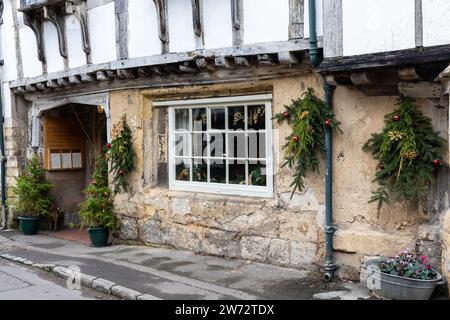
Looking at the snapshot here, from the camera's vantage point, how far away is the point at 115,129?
8234 mm

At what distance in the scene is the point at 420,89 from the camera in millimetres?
5152

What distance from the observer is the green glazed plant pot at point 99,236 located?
810cm

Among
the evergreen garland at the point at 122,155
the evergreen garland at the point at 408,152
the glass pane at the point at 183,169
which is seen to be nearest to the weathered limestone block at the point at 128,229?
the evergreen garland at the point at 122,155

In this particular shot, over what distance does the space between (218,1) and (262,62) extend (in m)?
1.11

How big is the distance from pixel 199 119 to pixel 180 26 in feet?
4.56

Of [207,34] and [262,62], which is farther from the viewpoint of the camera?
[207,34]

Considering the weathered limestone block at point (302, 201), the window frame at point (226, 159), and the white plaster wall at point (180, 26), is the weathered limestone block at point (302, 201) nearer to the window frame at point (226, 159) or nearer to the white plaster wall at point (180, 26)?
the window frame at point (226, 159)

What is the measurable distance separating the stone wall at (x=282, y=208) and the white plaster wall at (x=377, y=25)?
2.13 ft

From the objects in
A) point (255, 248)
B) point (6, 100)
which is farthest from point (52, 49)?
point (255, 248)

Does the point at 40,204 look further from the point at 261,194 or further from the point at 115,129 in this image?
the point at 261,194

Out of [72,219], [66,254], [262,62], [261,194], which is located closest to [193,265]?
[261,194]

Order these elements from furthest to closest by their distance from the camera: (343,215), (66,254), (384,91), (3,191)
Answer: (3,191) → (66,254) → (343,215) → (384,91)

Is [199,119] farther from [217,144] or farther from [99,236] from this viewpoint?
[99,236]
